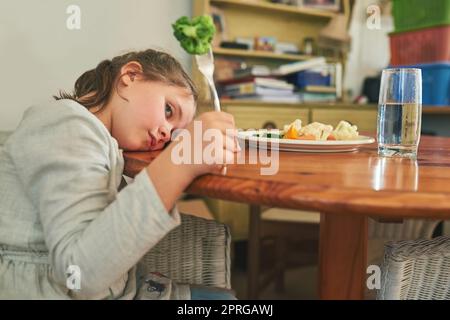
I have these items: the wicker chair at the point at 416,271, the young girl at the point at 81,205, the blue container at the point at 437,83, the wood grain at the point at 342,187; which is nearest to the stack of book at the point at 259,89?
the blue container at the point at 437,83

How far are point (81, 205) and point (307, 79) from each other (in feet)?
7.19

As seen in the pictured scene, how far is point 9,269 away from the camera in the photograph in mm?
739

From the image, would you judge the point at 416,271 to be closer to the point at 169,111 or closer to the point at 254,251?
the point at 169,111

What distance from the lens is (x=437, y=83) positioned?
7.86 feet

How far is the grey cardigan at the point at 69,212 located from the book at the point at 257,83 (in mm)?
1754

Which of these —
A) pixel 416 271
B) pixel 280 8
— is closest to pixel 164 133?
pixel 416 271

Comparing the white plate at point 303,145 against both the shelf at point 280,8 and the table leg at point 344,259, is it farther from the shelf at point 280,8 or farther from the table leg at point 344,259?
the shelf at point 280,8

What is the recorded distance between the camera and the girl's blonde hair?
0.99 meters

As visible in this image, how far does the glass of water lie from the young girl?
13.8 inches

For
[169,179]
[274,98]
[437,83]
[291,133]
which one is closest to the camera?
[169,179]

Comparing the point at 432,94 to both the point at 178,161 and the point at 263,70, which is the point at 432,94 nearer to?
the point at 263,70

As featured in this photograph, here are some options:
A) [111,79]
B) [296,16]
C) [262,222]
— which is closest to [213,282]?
[111,79]

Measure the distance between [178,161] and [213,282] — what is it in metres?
0.41

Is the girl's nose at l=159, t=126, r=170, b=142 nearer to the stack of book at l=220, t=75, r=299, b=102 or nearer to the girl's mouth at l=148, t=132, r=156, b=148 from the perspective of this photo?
the girl's mouth at l=148, t=132, r=156, b=148
